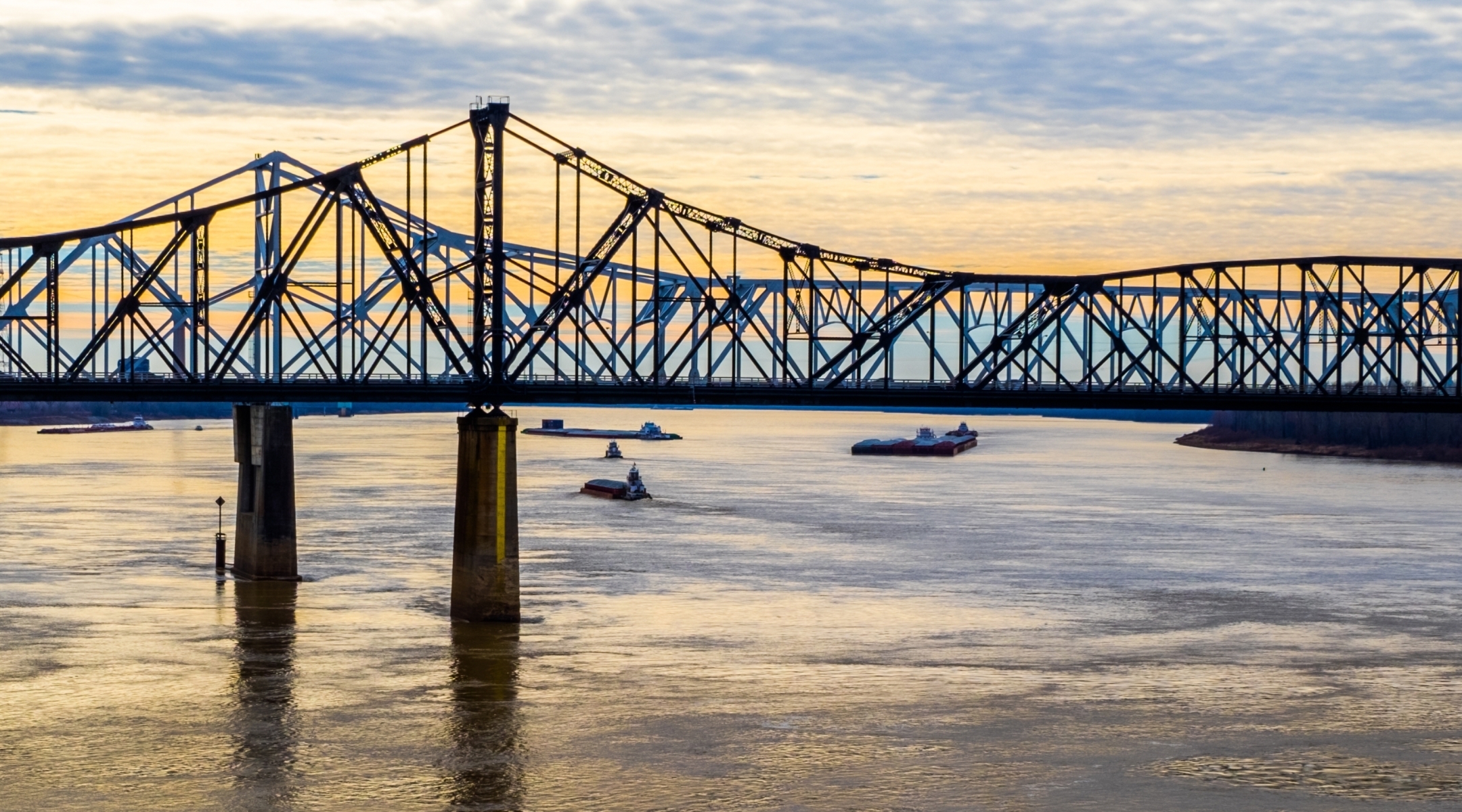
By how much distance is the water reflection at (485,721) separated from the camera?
39.6 metres

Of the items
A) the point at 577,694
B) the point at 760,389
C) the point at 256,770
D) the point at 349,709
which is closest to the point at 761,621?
the point at 760,389

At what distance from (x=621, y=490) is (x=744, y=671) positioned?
78928 millimetres

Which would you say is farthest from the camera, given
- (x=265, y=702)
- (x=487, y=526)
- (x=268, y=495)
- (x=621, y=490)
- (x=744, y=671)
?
(x=621, y=490)

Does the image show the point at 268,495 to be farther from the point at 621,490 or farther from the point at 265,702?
the point at 621,490

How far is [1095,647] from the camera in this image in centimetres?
5900

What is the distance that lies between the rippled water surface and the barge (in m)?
25.5

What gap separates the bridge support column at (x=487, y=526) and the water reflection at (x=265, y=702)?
20.1ft

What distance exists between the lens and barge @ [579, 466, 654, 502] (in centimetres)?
13050

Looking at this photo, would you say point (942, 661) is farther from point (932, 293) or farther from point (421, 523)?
point (421, 523)

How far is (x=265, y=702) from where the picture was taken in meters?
48.5

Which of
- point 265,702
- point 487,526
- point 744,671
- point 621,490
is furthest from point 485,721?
point 621,490

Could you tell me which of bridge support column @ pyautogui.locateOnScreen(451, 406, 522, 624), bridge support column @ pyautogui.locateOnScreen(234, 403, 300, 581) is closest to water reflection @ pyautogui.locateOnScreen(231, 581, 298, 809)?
bridge support column @ pyautogui.locateOnScreen(234, 403, 300, 581)

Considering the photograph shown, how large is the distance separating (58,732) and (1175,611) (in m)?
41.1

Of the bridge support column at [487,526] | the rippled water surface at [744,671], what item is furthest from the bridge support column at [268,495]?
the bridge support column at [487,526]
